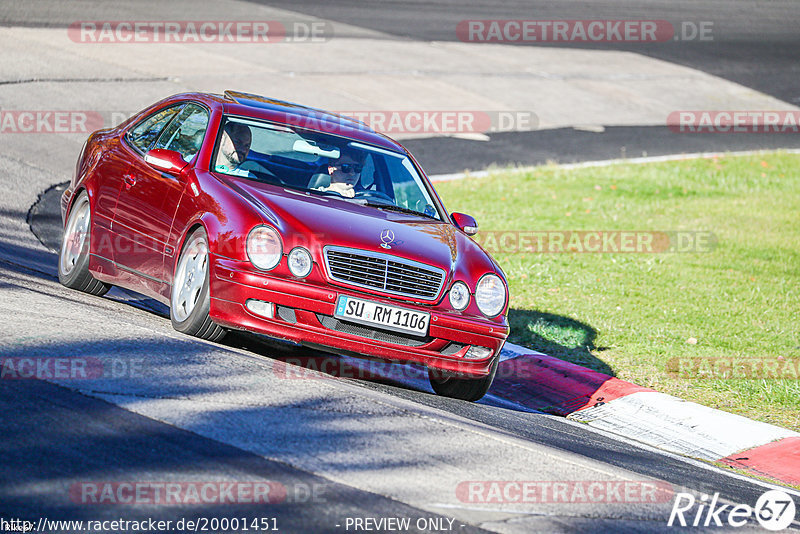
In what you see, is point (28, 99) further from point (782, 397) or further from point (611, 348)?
point (782, 397)

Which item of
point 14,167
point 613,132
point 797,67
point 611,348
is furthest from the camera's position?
point 797,67

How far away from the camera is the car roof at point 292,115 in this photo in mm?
7988

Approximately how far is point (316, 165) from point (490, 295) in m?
1.60

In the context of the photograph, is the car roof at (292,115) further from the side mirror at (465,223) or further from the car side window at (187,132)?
the side mirror at (465,223)

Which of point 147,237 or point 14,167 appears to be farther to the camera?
point 14,167

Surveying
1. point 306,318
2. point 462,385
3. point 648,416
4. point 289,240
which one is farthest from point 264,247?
point 648,416

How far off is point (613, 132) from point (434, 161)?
18.3ft

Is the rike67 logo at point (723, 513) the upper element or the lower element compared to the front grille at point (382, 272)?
lower

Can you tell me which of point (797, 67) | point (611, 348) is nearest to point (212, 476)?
point (611, 348)

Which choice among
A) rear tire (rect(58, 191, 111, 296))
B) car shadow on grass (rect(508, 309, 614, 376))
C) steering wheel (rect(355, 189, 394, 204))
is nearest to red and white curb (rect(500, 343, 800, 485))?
car shadow on grass (rect(508, 309, 614, 376))

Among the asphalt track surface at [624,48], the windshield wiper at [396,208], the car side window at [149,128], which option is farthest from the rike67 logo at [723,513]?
the asphalt track surface at [624,48]

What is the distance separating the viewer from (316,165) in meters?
7.79

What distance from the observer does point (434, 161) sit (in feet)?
56.2

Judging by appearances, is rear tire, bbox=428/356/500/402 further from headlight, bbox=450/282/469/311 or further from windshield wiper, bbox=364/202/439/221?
windshield wiper, bbox=364/202/439/221
